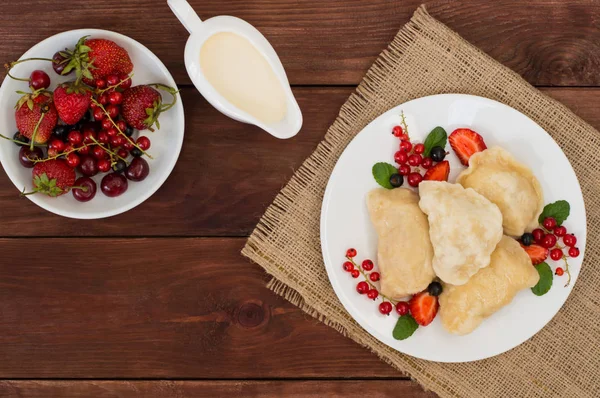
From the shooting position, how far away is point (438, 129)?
1.38 meters

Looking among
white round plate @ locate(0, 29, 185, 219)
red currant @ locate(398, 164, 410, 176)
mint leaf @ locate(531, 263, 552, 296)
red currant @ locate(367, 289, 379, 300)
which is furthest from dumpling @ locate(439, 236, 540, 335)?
white round plate @ locate(0, 29, 185, 219)

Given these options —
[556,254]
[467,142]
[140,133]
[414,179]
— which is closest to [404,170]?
[414,179]

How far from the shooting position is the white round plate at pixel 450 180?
1.39 metres

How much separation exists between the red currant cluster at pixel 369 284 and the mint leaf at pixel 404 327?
0.01 m

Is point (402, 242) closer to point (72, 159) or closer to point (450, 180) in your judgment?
point (450, 180)

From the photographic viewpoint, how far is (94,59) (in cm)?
129

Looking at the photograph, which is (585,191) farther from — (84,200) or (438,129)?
(84,200)

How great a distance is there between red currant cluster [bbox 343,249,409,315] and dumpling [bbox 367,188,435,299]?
0.09 feet

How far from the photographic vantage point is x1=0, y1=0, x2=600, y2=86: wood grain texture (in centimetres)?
148

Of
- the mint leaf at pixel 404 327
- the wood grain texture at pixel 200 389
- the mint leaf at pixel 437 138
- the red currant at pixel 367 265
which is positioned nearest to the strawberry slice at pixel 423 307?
the mint leaf at pixel 404 327

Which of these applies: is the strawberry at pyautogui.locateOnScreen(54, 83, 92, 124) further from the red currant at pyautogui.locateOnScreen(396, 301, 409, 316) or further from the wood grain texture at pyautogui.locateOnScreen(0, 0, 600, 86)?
the red currant at pyautogui.locateOnScreen(396, 301, 409, 316)

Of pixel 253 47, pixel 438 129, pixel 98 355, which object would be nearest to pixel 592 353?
pixel 438 129

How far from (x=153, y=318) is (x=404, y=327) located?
23.5 inches

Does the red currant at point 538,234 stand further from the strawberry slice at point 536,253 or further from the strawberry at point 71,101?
the strawberry at point 71,101
